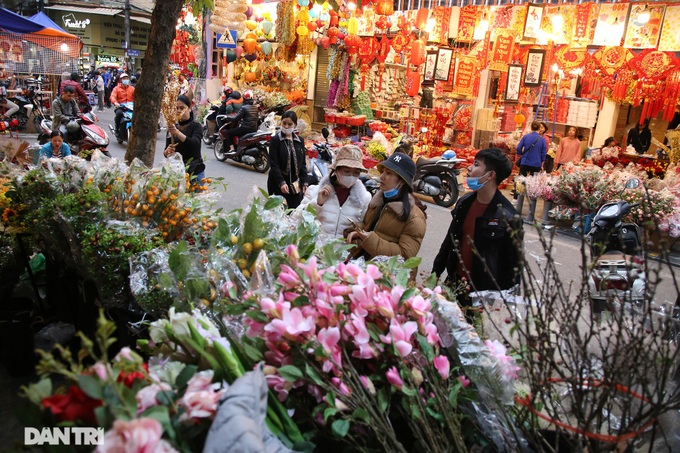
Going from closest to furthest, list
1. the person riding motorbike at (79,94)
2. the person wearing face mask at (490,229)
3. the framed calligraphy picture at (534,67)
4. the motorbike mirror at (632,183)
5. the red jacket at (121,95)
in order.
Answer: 1. the person wearing face mask at (490,229)
2. the motorbike mirror at (632,183)
3. the framed calligraphy picture at (534,67)
4. the person riding motorbike at (79,94)
5. the red jacket at (121,95)

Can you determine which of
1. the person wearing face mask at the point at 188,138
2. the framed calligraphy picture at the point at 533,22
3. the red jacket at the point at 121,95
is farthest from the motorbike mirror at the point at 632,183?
the red jacket at the point at 121,95

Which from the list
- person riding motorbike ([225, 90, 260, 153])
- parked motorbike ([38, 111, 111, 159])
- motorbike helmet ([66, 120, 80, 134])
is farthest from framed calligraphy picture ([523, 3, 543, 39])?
motorbike helmet ([66, 120, 80, 134])

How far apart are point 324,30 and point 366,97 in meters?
2.25

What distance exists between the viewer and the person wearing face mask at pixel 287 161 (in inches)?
244

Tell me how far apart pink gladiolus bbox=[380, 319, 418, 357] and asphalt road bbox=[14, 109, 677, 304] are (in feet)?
8.86

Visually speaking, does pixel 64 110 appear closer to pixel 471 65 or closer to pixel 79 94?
pixel 79 94

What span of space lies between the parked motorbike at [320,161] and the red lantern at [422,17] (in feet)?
9.77

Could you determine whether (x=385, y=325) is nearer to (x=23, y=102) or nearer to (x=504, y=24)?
(x=504, y=24)

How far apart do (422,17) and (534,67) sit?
2555mm

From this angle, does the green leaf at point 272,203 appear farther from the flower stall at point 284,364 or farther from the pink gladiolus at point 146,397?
the pink gladiolus at point 146,397

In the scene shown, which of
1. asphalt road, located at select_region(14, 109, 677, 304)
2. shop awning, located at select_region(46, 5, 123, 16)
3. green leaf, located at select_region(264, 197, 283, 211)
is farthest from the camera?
shop awning, located at select_region(46, 5, 123, 16)

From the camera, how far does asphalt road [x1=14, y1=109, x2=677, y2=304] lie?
659cm

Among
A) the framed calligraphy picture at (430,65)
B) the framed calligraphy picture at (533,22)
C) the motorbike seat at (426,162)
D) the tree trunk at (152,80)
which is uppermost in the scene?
the framed calligraphy picture at (533,22)

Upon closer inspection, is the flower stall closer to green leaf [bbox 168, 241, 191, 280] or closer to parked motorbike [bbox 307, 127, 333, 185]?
green leaf [bbox 168, 241, 191, 280]
